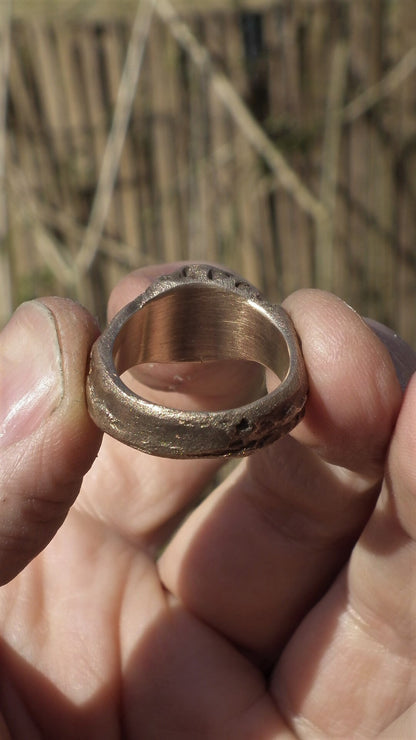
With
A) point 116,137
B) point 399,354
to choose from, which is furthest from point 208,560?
point 116,137

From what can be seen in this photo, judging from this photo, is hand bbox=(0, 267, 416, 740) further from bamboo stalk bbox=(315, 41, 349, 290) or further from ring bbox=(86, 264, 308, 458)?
bamboo stalk bbox=(315, 41, 349, 290)

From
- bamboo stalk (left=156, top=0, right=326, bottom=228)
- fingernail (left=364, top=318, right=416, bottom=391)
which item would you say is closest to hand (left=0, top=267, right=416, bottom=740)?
fingernail (left=364, top=318, right=416, bottom=391)

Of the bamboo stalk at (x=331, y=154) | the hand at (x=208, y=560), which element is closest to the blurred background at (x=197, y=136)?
the bamboo stalk at (x=331, y=154)

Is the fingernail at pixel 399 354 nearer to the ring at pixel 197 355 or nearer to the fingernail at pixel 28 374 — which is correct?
the ring at pixel 197 355

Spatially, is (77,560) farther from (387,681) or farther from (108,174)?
(108,174)

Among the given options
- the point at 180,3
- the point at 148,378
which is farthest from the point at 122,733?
the point at 180,3

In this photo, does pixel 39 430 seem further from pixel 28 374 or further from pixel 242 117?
pixel 242 117
